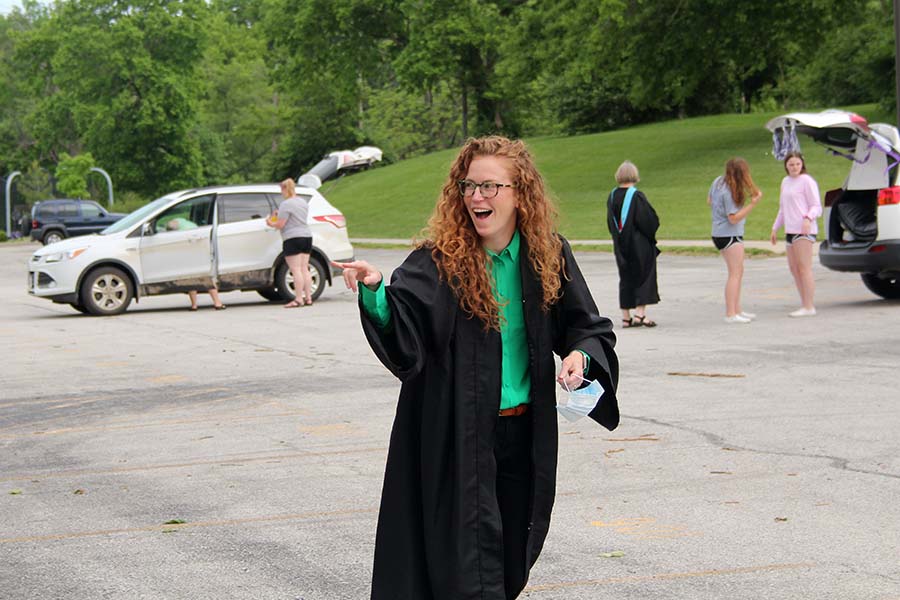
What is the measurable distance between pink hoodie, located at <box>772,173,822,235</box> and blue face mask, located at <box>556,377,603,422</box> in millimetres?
11189

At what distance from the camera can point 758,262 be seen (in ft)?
76.4

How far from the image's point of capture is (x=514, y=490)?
12.6ft

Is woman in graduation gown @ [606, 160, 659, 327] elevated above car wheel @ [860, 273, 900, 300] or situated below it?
above

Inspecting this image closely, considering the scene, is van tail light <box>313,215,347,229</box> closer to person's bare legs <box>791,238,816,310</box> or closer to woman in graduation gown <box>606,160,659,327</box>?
woman in graduation gown <box>606,160,659,327</box>

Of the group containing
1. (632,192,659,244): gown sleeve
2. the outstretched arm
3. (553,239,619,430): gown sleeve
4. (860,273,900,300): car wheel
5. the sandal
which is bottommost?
the sandal

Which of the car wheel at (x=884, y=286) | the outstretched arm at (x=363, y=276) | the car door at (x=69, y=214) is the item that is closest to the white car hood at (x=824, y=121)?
the car wheel at (x=884, y=286)

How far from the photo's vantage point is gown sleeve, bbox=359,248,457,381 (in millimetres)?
3633

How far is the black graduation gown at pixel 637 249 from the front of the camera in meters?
14.4

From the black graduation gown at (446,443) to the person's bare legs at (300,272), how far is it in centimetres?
1518

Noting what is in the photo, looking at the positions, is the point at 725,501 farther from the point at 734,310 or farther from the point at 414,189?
the point at 414,189

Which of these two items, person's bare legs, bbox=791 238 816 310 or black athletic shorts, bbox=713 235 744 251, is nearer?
black athletic shorts, bbox=713 235 744 251

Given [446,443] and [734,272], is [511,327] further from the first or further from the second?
[734,272]

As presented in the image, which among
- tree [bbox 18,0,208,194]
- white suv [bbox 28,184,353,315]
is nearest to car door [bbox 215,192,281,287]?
white suv [bbox 28,184,353,315]

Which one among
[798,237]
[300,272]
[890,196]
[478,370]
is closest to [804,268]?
[798,237]
